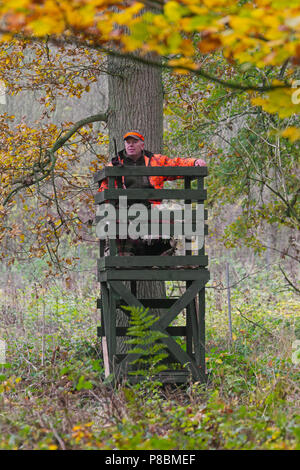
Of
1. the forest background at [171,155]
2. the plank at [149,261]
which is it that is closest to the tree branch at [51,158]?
the forest background at [171,155]

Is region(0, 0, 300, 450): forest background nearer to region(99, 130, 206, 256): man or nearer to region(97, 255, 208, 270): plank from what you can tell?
region(99, 130, 206, 256): man

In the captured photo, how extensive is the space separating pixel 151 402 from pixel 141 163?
9.92ft

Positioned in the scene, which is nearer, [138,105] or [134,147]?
[134,147]

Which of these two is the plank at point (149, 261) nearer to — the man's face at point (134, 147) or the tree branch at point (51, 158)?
the man's face at point (134, 147)

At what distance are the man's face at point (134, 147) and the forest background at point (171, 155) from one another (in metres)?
0.87

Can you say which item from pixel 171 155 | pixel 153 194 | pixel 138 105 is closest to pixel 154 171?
pixel 153 194

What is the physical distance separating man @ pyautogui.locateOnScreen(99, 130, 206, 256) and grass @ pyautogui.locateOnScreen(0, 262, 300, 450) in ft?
4.62

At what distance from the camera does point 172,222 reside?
7.57 meters

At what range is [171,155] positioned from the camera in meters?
11.5

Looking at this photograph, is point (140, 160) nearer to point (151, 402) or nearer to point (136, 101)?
point (136, 101)
